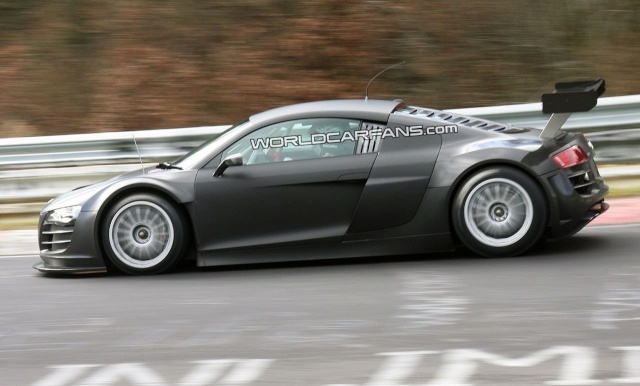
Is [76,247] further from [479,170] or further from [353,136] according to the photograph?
[479,170]

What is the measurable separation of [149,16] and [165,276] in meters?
9.58

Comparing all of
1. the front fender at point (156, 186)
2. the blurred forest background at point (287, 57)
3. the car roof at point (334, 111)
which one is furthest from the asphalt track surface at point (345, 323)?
the blurred forest background at point (287, 57)

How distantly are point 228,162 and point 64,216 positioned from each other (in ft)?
4.56

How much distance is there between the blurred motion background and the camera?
621 inches

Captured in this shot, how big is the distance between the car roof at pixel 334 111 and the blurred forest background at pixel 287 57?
24.6ft

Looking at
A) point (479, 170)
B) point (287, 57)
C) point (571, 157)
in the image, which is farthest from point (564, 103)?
point (287, 57)

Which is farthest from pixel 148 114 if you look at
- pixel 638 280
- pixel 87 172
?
pixel 638 280

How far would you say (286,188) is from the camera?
7840mm

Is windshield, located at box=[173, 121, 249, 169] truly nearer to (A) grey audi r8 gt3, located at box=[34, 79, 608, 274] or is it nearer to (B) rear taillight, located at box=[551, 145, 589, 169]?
(A) grey audi r8 gt3, located at box=[34, 79, 608, 274]

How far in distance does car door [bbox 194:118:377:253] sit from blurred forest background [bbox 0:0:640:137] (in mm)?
7637

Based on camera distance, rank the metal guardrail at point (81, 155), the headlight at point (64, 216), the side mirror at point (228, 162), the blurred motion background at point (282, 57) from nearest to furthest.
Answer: the side mirror at point (228, 162), the headlight at point (64, 216), the metal guardrail at point (81, 155), the blurred motion background at point (282, 57)

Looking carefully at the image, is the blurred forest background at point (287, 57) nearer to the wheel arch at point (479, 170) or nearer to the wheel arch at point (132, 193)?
the wheel arch at point (132, 193)

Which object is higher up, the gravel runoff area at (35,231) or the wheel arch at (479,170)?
the wheel arch at (479,170)

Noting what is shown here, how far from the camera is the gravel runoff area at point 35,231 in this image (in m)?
9.56
